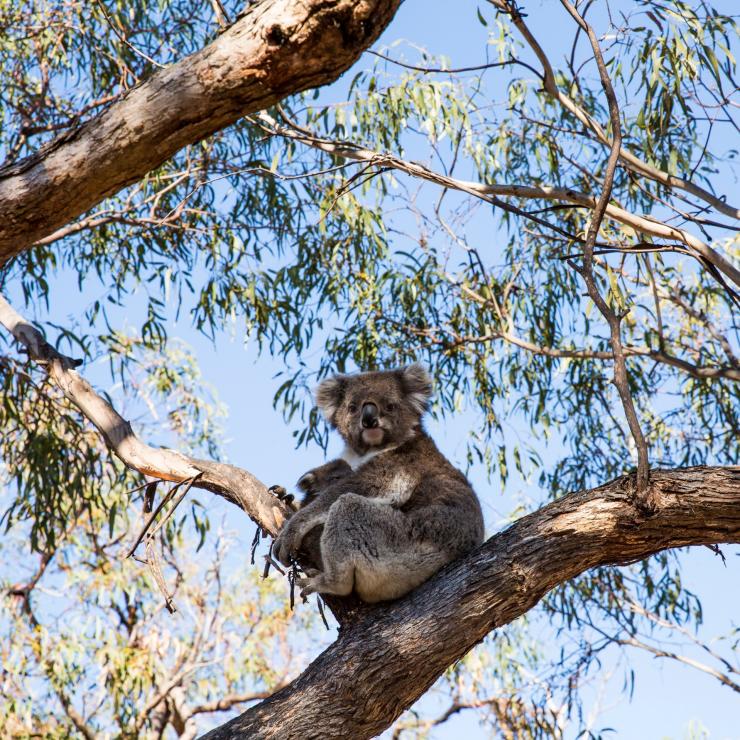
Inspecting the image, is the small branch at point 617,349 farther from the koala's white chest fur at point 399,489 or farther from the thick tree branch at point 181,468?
the thick tree branch at point 181,468

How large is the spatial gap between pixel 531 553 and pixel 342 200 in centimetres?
440

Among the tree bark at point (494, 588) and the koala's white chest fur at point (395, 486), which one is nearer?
the tree bark at point (494, 588)

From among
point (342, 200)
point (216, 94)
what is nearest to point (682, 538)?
point (216, 94)

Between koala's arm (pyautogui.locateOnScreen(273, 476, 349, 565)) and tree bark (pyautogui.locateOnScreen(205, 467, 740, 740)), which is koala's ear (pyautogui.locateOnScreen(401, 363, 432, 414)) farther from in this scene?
tree bark (pyautogui.locateOnScreen(205, 467, 740, 740))

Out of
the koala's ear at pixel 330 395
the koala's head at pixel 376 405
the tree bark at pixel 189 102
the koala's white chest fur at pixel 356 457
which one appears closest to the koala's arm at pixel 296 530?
the koala's white chest fur at pixel 356 457

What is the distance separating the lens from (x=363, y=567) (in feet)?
11.0

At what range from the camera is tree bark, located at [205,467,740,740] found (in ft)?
9.51

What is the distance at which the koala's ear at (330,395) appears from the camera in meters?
4.82

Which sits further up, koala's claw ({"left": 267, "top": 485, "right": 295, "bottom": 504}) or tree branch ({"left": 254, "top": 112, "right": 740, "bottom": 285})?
tree branch ({"left": 254, "top": 112, "right": 740, "bottom": 285})

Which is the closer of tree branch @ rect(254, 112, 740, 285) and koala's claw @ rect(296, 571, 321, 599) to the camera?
koala's claw @ rect(296, 571, 321, 599)

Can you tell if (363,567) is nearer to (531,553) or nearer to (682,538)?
(531,553)

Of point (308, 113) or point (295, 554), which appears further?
point (308, 113)

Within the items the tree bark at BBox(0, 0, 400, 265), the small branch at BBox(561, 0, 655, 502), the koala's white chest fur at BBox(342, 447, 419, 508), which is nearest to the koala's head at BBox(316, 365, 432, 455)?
the koala's white chest fur at BBox(342, 447, 419, 508)

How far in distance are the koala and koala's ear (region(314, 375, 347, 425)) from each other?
15 centimetres
